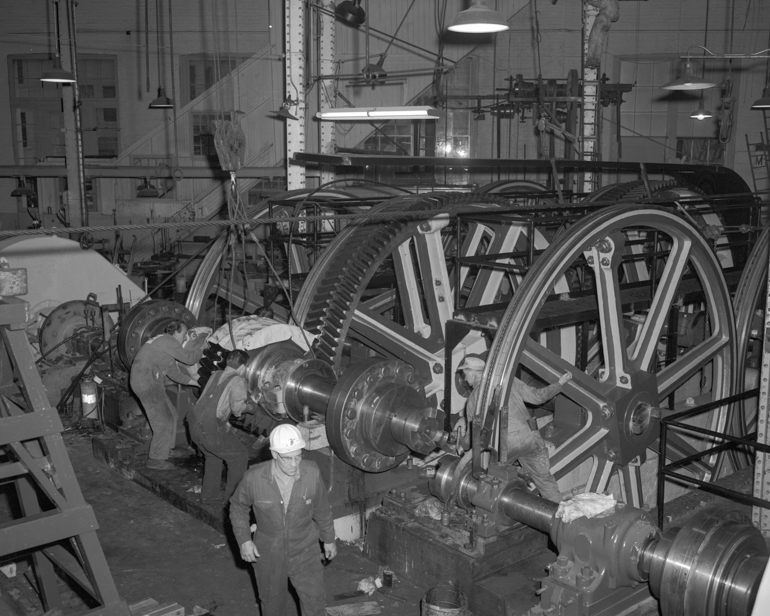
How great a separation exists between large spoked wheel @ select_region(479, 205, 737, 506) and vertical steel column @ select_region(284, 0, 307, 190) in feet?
14.5

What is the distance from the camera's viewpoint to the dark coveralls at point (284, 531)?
4039mm

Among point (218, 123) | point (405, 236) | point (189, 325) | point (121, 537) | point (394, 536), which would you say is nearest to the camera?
point (218, 123)

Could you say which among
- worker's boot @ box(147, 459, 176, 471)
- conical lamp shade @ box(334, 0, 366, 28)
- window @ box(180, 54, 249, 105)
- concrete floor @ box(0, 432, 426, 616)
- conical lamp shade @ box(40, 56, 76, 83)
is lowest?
concrete floor @ box(0, 432, 426, 616)

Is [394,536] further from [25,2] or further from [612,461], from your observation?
[25,2]

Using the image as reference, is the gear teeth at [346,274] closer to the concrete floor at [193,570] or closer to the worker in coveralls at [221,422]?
the worker in coveralls at [221,422]

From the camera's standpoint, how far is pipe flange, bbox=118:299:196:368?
7.53 metres

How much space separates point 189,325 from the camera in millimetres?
7703

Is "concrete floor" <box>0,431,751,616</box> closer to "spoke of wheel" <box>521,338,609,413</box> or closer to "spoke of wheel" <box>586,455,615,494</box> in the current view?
"spoke of wheel" <box>586,455,615,494</box>

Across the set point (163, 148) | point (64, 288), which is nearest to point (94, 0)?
point (163, 148)

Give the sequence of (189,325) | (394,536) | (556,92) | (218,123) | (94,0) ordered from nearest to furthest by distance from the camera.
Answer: (218,123), (394,536), (189,325), (556,92), (94,0)

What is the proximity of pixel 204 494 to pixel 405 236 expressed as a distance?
8.88 feet

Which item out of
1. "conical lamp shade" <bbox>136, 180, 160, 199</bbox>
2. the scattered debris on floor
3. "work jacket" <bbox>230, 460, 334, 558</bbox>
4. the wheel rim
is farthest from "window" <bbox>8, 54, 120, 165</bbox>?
"work jacket" <bbox>230, 460, 334, 558</bbox>

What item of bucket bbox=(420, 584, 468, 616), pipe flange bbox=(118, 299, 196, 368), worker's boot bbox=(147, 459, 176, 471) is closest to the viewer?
bucket bbox=(420, 584, 468, 616)

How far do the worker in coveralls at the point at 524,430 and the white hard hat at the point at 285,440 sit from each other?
1695mm
